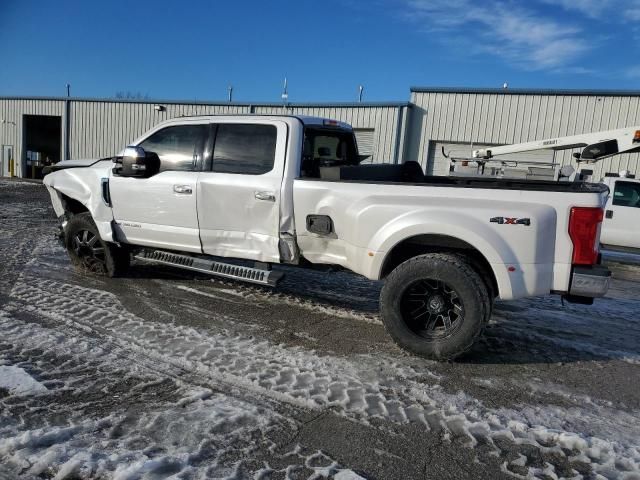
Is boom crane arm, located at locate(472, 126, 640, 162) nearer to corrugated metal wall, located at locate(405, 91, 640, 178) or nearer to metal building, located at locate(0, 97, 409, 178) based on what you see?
corrugated metal wall, located at locate(405, 91, 640, 178)

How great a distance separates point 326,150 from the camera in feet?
18.4

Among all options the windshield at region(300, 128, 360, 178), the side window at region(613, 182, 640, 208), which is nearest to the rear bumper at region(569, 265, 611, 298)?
the windshield at region(300, 128, 360, 178)

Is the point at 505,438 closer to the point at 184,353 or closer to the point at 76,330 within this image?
the point at 184,353

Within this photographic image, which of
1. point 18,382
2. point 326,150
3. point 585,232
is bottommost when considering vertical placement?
point 18,382

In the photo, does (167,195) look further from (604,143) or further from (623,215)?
(623,215)

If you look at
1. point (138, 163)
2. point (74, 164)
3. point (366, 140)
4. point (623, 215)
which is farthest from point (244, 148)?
point (366, 140)

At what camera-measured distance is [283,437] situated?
2.77m

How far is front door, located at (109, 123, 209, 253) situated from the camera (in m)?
5.29

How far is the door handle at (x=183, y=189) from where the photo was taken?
520 cm

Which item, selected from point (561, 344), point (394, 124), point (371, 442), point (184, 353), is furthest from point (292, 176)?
point (394, 124)

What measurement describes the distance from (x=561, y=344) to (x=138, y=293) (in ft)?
14.7

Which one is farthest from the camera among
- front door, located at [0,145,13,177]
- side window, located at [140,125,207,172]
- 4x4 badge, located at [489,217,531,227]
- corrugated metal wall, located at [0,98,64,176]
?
front door, located at [0,145,13,177]

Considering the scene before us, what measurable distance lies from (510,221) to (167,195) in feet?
11.7

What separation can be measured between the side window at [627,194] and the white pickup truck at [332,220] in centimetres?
685
